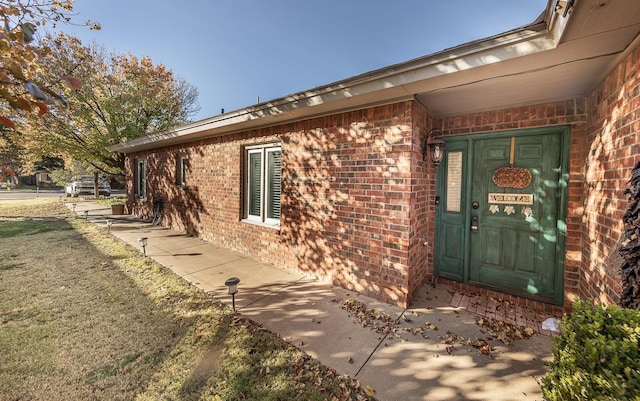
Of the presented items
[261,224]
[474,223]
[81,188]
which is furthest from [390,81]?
[81,188]

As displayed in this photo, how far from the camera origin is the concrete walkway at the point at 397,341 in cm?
207

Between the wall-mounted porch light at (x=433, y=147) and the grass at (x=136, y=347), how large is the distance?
3.02 meters

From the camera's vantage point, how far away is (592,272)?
2635mm

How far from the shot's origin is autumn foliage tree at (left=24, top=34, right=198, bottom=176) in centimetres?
1145

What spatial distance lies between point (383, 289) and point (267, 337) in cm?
166

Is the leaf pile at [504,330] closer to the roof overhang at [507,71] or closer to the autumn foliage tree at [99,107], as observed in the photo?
the roof overhang at [507,71]

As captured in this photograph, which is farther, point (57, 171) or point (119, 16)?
point (57, 171)

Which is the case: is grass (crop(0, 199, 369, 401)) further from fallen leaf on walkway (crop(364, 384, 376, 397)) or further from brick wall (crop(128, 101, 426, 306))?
brick wall (crop(128, 101, 426, 306))

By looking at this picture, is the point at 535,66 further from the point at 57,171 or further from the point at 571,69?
the point at 57,171

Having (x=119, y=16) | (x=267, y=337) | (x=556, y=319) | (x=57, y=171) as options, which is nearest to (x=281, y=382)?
(x=267, y=337)

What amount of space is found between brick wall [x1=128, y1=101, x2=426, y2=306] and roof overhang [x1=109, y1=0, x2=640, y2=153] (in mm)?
377

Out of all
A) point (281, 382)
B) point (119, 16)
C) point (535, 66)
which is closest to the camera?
point (281, 382)

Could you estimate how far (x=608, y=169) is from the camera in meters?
2.38

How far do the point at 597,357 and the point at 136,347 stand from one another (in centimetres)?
349
